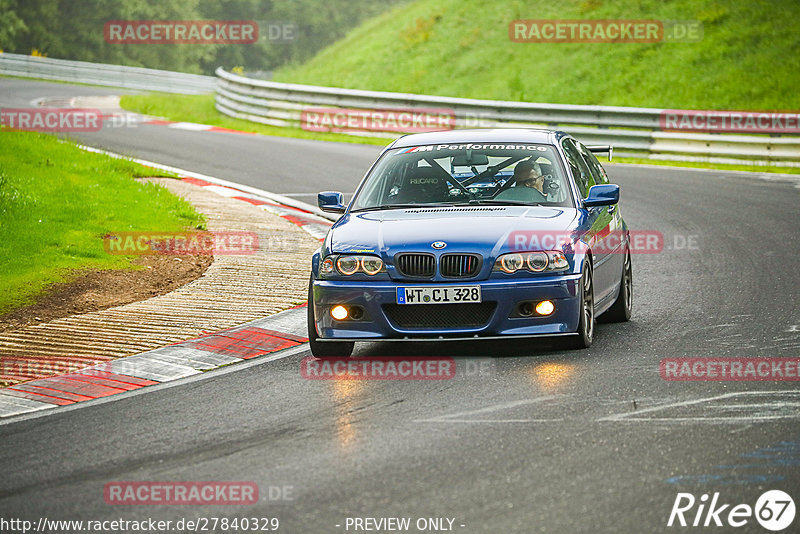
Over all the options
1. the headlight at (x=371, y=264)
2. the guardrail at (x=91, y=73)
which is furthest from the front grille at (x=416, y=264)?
the guardrail at (x=91, y=73)

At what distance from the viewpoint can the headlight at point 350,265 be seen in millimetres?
8430

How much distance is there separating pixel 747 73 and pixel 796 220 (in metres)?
14.8

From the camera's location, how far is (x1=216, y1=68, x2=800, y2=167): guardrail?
2256cm

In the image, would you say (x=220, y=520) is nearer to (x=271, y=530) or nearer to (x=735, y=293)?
(x=271, y=530)

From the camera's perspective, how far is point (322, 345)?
8750mm

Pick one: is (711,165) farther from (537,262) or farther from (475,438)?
(475,438)

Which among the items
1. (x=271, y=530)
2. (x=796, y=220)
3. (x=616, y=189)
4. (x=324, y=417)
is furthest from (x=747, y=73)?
(x=271, y=530)

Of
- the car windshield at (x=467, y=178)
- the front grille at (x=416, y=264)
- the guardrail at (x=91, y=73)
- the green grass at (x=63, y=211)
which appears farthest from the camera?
the guardrail at (x=91, y=73)

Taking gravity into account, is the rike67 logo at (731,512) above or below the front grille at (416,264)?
below

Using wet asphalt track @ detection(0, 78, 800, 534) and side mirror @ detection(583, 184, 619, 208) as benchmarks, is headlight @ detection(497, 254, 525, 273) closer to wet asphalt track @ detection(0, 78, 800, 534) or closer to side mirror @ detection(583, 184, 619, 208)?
wet asphalt track @ detection(0, 78, 800, 534)

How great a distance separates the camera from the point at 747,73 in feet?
96.9

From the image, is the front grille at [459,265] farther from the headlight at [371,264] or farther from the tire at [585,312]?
the tire at [585,312]

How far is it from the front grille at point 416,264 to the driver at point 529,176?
147cm

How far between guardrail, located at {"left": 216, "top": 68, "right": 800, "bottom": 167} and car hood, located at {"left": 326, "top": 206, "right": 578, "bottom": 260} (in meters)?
14.3
